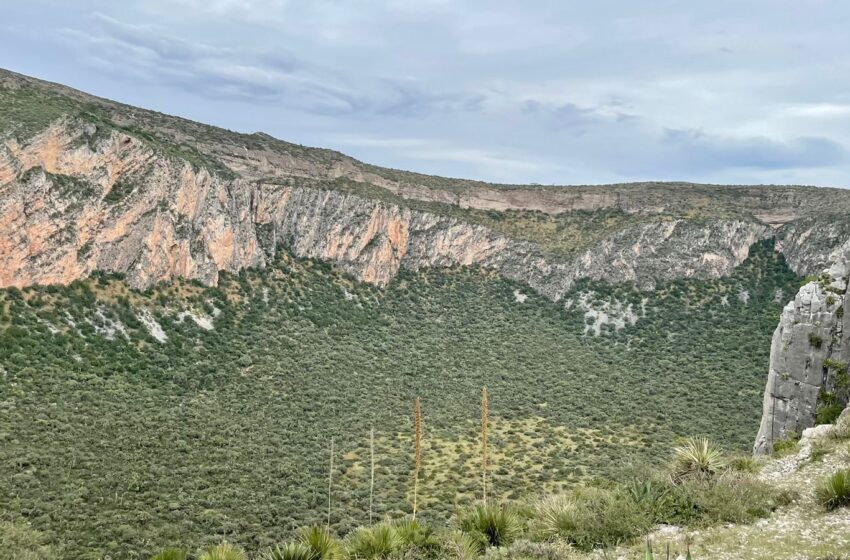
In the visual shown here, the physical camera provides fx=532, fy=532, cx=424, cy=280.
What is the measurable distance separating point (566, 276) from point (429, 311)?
16.9m

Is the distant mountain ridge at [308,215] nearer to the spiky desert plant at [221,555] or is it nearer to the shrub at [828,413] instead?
the spiky desert plant at [221,555]

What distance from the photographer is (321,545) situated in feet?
27.9

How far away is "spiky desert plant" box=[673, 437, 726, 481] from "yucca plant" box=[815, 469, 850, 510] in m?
2.10

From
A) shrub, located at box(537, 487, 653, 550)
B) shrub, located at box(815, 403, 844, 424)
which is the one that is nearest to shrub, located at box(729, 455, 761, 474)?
shrub, located at box(537, 487, 653, 550)

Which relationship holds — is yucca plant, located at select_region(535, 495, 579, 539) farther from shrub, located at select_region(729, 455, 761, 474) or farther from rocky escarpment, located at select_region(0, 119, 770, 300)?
rocky escarpment, located at select_region(0, 119, 770, 300)

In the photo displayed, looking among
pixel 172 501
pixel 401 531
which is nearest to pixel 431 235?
pixel 172 501

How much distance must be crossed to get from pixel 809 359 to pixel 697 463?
838 cm

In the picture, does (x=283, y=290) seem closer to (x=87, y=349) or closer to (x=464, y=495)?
(x=87, y=349)

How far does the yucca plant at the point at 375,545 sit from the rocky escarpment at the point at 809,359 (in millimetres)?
13089

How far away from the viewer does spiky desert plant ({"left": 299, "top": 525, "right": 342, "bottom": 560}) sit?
8.38 metres

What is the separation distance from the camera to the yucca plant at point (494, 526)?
9.51 m

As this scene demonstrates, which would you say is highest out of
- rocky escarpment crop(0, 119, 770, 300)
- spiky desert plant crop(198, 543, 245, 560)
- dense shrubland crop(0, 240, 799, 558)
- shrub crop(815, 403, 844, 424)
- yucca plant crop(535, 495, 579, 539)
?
rocky escarpment crop(0, 119, 770, 300)

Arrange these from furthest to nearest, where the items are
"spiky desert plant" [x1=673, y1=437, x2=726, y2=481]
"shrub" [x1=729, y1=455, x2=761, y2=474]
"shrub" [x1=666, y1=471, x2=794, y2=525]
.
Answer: "shrub" [x1=729, y1=455, x2=761, y2=474]
"spiky desert plant" [x1=673, y1=437, x2=726, y2=481]
"shrub" [x1=666, y1=471, x2=794, y2=525]

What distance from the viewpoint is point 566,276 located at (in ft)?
193
